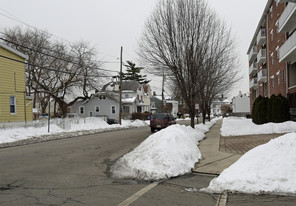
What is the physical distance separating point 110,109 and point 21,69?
96.8ft

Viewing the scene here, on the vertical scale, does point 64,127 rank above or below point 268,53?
below

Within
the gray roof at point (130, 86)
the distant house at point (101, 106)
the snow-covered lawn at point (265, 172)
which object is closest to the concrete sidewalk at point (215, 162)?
the snow-covered lawn at point (265, 172)

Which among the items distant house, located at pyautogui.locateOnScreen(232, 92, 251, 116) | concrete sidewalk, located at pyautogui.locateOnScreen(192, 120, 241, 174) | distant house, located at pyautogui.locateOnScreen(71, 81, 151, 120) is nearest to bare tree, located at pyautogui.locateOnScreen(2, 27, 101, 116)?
A: distant house, located at pyautogui.locateOnScreen(71, 81, 151, 120)

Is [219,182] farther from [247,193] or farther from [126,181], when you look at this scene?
[126,181]

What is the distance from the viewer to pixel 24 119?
2319 cm

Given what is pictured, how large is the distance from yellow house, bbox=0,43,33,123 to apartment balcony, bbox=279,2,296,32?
64.5 feet

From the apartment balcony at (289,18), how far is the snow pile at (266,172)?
54.8 feet

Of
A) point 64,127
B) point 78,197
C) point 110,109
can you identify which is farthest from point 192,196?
point 110,109

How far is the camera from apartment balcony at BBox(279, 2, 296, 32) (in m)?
20.4

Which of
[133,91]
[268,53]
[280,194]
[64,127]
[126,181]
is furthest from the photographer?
[133,91]

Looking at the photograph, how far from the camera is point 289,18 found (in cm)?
2122

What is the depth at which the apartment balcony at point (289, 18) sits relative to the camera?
2040cm

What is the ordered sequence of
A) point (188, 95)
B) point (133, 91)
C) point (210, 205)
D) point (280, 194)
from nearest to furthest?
point (210, 205)
point (280, 194)
point (188, 95)
point (133, 91)

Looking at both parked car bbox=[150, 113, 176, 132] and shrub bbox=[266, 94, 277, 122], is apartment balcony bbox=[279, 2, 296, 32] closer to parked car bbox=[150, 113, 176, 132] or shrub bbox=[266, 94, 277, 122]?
shrub bbox=[266, 94, 277, 122]
